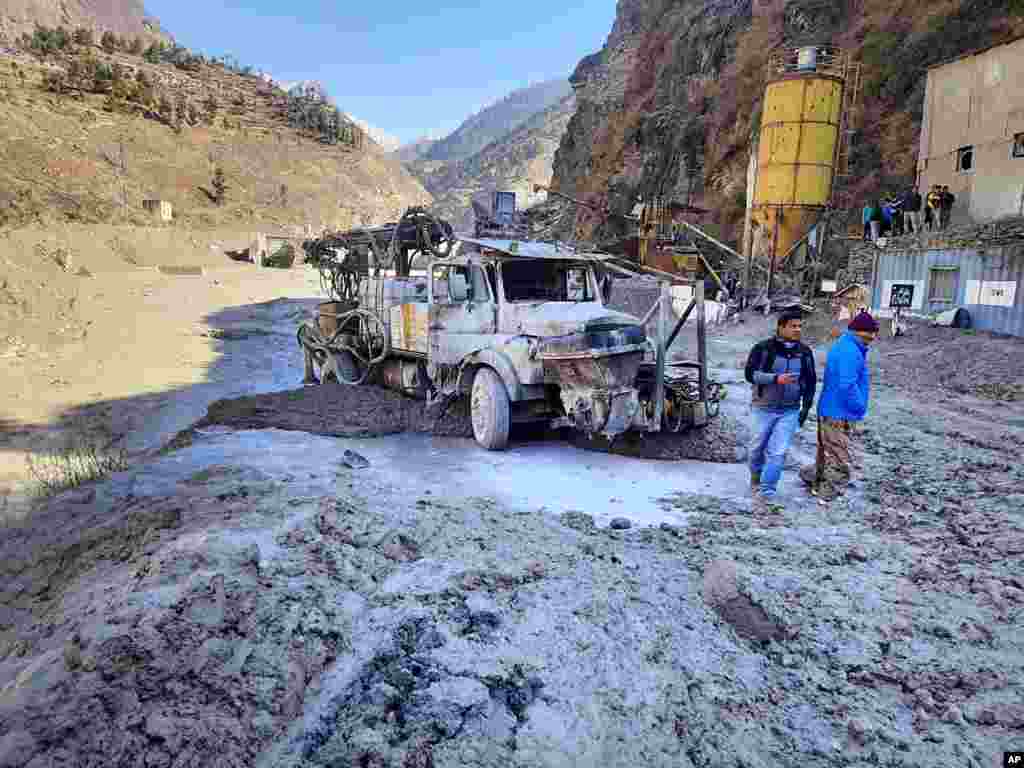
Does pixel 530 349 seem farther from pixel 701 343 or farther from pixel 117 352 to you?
pixel 117 352

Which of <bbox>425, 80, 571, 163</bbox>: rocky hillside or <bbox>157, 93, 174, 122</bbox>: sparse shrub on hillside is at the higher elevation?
<bbox>425, 80, 571, 163</bbox>: rocky hillside

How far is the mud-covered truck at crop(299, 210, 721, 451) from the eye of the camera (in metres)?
6.38

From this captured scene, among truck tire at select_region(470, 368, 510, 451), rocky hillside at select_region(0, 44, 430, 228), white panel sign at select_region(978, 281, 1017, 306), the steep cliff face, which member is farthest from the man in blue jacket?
the steep cliff face

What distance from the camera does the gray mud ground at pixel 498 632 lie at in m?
2.54

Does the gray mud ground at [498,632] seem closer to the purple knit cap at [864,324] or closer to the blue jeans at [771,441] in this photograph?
the blue jeans at [771,441]

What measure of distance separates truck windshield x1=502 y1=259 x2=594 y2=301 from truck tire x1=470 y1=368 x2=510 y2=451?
3.52 feet

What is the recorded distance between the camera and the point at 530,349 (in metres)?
6.72

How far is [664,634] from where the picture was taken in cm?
336

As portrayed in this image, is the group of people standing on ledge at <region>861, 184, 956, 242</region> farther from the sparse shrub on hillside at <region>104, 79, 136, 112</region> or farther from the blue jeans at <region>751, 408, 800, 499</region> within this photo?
the sparse shrub on hillside at <region>104, 79, 136, 112</region>

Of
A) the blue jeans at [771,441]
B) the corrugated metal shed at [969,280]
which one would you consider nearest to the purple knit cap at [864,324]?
the blue jeans at [771,441]

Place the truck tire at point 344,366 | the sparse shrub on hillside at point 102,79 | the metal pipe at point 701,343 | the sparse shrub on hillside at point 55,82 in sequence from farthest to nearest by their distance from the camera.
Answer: the sparse shrub on hillside at point 102,79
the sparse shrub on hillside at point 55,82
the truck tire at point 344,366
the metal pipe at point 701,343

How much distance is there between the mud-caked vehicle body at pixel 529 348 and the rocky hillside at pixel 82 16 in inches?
3868

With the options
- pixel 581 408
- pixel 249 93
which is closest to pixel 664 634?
pixel 581 408

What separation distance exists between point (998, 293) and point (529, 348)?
12.3 metres
